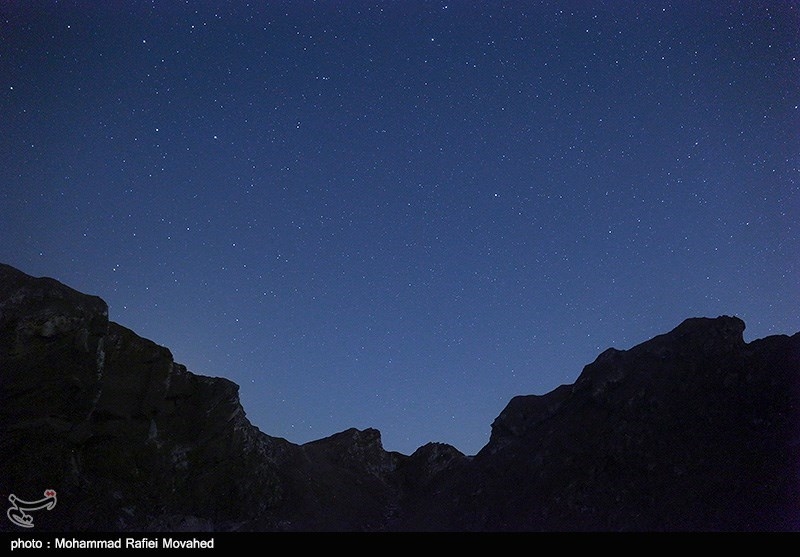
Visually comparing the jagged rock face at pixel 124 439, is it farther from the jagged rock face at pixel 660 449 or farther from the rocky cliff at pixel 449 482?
the jagged rock face at pixel 660 449

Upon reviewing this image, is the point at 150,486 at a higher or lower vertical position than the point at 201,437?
lower

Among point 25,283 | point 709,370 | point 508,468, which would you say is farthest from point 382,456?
point 25,283

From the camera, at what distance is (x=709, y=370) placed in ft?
210

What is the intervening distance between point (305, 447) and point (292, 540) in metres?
85.7

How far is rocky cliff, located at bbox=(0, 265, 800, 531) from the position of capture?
5162cm

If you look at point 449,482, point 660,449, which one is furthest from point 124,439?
point 660,449

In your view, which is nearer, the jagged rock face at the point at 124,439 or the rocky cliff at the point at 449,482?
the rocky cliff at the point at 449,482

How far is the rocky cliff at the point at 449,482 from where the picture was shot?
169ft

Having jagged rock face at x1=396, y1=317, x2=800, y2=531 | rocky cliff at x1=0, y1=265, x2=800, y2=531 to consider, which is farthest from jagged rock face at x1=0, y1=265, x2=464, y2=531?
jagged rock face at x1=396, y1=317, x2=800, y2=531

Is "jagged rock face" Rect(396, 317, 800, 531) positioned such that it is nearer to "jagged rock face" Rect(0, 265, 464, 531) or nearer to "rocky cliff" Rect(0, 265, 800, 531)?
"rocky cliff" Rect(0, 265, 800, 531)

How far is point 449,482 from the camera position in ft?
272

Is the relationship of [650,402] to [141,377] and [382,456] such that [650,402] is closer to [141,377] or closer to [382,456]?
[382,456]

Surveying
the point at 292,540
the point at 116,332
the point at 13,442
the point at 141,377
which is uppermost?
the point at 116,332

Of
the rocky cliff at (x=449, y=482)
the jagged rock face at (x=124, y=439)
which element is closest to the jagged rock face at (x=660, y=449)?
the rocky cliff at (x=449, y=482)
